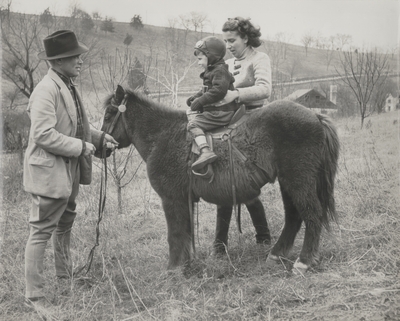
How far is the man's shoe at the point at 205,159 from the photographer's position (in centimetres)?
442

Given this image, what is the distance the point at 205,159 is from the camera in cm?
441

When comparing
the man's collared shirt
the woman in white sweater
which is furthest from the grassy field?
the man's collared shirt

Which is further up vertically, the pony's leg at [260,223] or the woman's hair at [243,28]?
the woman's hair at [243,28]

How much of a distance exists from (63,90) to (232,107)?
1906mm

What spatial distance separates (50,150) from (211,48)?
2.10 metres

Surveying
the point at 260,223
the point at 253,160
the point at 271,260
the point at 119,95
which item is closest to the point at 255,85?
the point at 253,160

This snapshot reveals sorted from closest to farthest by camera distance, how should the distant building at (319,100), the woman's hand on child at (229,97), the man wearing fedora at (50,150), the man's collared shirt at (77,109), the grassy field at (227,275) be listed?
the grassy field at (227,275) < the man wearing fedora at (50,150) < the man's collared shirt at (77,109) < the woman's hand on child at (229,97) < the distant building at (319,100)

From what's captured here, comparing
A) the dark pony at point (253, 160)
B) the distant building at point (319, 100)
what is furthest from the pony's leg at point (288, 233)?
the distant building at point (319, 100)

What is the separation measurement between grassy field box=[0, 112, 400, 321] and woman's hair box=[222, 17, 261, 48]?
2745 mm

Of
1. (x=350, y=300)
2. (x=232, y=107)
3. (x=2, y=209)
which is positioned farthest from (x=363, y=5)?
(x=2, y=209)

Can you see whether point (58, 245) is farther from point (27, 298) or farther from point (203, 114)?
point (203, 114)

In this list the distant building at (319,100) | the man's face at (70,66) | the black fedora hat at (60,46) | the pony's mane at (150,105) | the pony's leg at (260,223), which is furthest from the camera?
the distant building at (319,100)

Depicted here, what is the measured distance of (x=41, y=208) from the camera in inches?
146

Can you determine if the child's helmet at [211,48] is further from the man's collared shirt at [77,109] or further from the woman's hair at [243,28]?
the man's collared shirt at [77,109]
